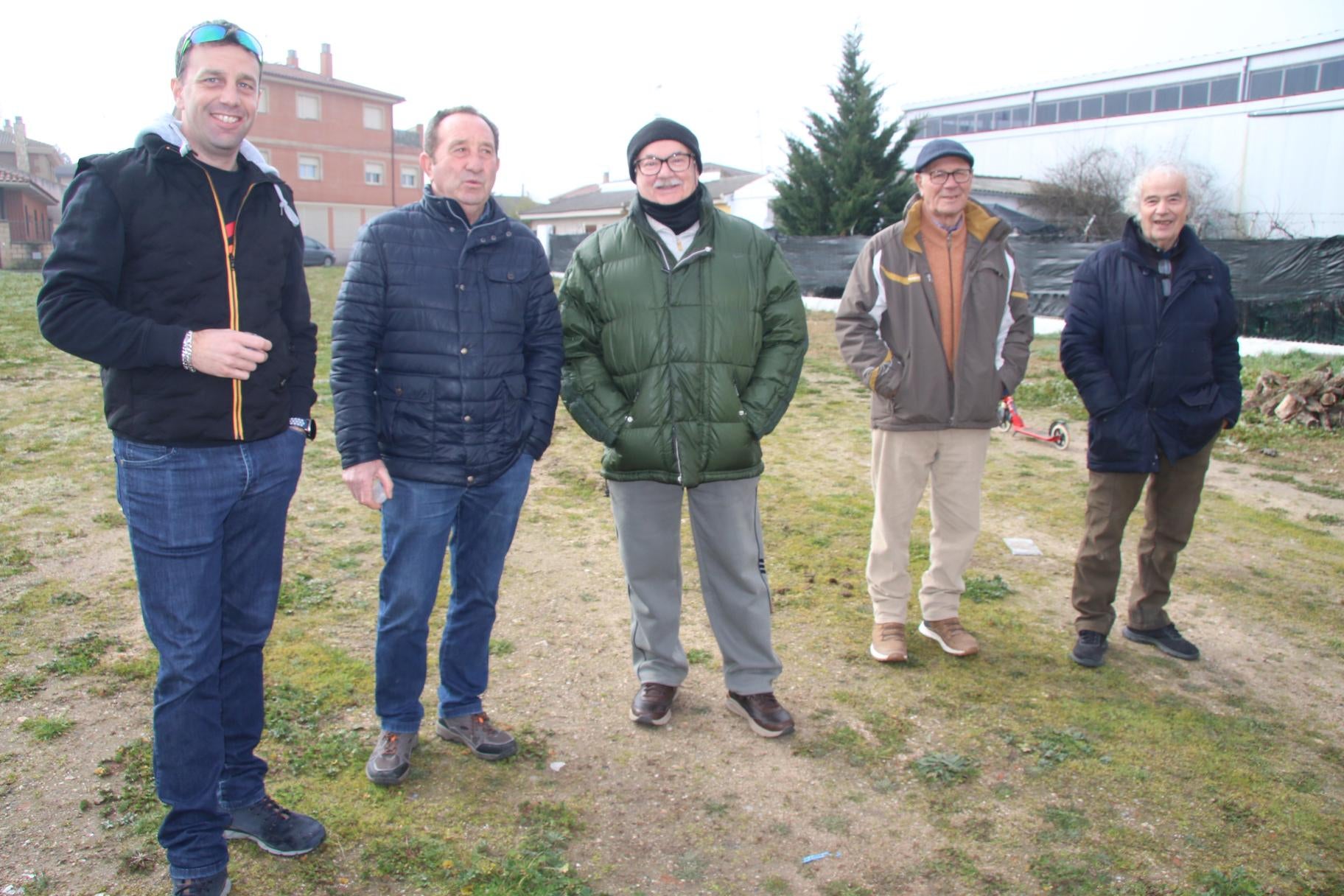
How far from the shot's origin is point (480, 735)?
10.4 feet

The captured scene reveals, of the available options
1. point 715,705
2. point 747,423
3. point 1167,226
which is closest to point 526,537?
point 715,705

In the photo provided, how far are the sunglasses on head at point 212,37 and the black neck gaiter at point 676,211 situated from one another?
4.39 ft

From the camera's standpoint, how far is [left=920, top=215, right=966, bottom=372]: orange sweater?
152 inches

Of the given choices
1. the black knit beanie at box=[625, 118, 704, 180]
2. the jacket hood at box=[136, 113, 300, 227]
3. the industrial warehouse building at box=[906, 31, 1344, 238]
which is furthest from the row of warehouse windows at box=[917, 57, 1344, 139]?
the jacket hood at box=[136, 113, 300, 227]

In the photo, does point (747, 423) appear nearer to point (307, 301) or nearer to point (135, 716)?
point (307, 301)

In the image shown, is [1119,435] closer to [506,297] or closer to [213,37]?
[506,297]

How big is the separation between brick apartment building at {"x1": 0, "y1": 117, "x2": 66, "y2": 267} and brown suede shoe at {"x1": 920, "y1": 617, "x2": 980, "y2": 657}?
34.8 m

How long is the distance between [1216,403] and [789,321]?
197 cm

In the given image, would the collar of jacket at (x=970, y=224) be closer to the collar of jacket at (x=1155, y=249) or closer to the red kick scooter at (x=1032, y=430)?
the collar of jacket at (x=1155, y=249)

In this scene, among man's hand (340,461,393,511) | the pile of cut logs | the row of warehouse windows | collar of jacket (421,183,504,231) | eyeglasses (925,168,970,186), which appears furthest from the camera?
the row of warehouse windows

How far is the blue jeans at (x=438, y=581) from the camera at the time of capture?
115 inches

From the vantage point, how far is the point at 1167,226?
3807 millimetres

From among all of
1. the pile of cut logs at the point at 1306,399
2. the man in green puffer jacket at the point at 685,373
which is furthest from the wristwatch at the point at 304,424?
the pile of cut logs at the point at 1306,399

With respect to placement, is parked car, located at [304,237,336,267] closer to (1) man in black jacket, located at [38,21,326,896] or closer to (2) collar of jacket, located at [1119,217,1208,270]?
(2) collar of jacket, located at [1119,217,1208,270]
